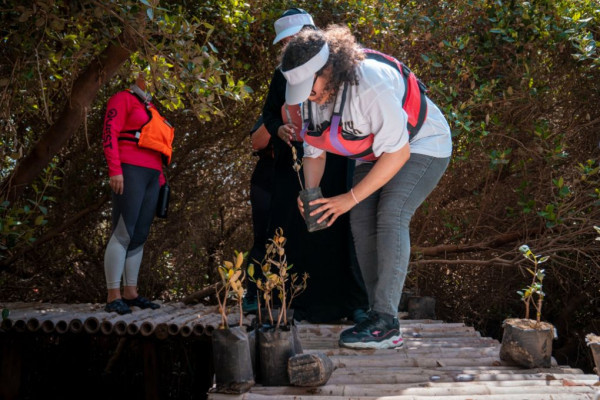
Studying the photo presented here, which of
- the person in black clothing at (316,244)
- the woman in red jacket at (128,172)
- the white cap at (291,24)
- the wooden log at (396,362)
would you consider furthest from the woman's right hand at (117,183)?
the wooden log at (396,362)

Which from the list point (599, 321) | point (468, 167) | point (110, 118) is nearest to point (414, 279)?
point (468, 167)

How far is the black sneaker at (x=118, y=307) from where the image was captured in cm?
386

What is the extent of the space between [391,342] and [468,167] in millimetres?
2719

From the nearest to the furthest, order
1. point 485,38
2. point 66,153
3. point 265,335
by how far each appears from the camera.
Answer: point 265,335 → point 485,38 → point 66,153

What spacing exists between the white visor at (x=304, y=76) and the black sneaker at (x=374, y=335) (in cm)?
92

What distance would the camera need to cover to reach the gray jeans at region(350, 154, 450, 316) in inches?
104

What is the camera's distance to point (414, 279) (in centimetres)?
528

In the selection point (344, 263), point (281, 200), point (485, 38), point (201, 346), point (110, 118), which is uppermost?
point (485, 38)

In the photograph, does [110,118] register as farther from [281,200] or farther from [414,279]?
[414,279]

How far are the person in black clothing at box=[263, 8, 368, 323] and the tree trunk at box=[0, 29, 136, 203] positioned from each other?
111cm

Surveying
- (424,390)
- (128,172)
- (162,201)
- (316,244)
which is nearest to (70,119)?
(128,172)

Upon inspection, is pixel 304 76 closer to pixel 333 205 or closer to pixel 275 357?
pixel 333 205

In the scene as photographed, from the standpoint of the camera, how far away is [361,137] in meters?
2.51

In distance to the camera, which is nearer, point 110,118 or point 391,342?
point 391,342
